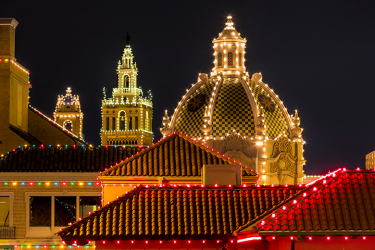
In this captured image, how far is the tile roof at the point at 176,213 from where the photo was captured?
19.7m

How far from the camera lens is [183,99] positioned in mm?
58281

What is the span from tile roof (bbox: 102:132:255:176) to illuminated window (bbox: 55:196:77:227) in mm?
5334

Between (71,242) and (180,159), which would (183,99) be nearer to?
(180,159)

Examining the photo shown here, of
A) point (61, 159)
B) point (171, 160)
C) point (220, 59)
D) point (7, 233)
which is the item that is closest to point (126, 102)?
point (220, 59)

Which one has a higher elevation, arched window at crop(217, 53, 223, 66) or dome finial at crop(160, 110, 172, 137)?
arched window at crop(217, 53, 223, 66)

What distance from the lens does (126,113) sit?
319 feet

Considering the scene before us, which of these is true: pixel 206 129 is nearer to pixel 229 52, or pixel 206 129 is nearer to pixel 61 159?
pixel 229 52

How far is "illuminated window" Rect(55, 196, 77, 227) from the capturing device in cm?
3300

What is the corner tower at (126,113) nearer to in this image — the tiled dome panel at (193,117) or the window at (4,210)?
the tiled dome panel at (193,117)

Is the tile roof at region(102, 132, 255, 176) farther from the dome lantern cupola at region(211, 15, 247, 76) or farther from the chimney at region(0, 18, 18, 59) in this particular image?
the dome lantern cupola at region(211, 15, 247, 76)

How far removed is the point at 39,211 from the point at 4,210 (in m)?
1.50

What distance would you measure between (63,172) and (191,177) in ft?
23.0

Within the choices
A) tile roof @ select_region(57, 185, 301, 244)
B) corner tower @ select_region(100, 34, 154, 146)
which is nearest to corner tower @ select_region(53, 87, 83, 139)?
corner tower @ select_region(100, 34, 154, 146)

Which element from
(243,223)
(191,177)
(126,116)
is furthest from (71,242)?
(126,116)
